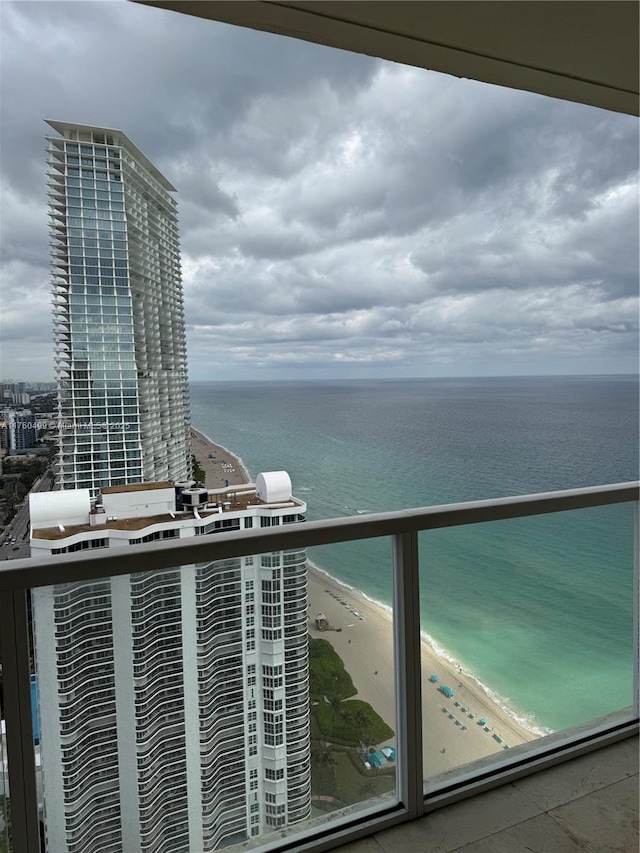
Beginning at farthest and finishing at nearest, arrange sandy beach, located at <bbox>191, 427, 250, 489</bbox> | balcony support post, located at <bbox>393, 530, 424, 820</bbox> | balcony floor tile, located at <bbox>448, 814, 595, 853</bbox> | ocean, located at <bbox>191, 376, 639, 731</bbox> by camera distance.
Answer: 1. sandy beach, located at <bbox>191, 427, 250, 489</bbox>
2. ocean, located at <bbox>191, 376, 639, 731</bbox>
3. balcony support post, located at <bbox>393, 530, 424, 820</bbox>
4. balcony floor tile, located at <bbox>448, 814, 595, 853</bbox>

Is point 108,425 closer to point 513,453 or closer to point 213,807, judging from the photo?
point 213,807

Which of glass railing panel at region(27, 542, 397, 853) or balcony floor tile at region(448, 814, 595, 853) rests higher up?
glass railing panel at region(27, 542, 397, 853)

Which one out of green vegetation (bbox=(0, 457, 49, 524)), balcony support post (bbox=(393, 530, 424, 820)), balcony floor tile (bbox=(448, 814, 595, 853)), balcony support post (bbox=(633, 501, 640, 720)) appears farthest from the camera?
green vegetation (bbox=(0, 457, 49, 524))

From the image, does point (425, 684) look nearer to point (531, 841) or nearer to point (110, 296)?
point (531, 841)

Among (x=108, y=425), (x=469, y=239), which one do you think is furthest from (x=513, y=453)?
(x=108, y=425)

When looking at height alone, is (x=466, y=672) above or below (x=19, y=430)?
below

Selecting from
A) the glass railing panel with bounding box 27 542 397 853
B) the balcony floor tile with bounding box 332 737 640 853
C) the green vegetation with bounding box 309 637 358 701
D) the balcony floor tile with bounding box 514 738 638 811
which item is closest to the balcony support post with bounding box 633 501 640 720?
the balcony floor tile with bounding box 514 738 638 811

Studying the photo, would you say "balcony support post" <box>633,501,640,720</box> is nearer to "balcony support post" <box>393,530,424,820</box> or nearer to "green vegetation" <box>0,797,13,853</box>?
"balcony support post" <box>393,530,424,820</box>

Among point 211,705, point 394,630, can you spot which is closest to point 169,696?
point 211,705
